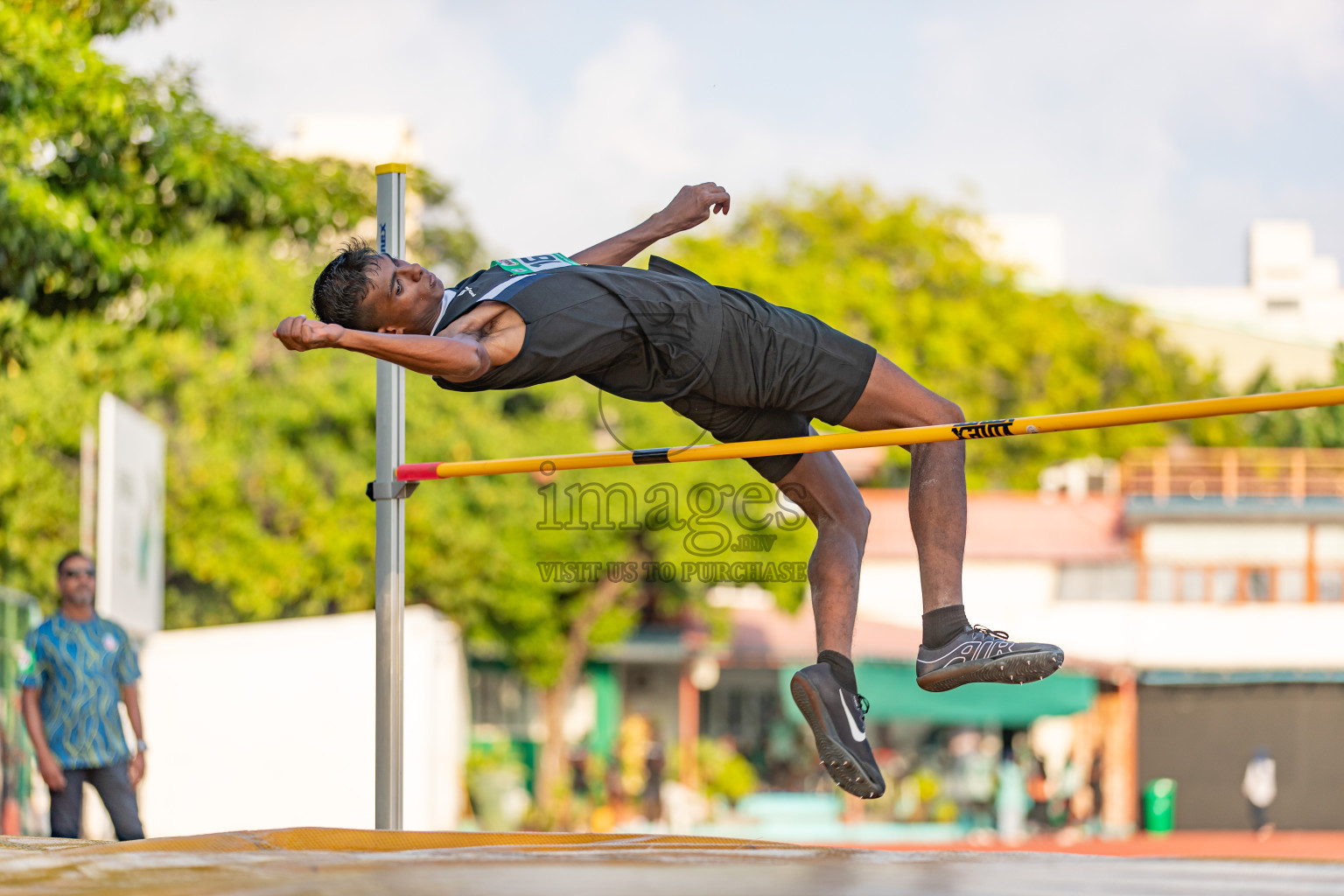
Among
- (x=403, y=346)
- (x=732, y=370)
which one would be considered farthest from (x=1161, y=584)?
(x=403, y=346)

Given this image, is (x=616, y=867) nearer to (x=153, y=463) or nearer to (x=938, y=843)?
(x=153, y=463)

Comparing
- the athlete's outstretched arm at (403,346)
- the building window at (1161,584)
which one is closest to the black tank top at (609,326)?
the athlete's outstretched arm at (403,346)

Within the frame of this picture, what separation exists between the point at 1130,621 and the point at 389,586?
73.1 ft

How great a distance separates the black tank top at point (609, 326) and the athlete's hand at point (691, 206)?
332 mm

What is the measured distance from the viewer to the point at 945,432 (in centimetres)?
355

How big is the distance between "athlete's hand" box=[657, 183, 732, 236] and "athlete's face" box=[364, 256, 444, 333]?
71 centimetres

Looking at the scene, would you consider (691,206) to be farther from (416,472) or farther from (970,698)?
(970,698)

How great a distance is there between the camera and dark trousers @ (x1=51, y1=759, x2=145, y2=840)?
5.39 meters

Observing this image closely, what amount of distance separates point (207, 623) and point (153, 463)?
9.37 metres

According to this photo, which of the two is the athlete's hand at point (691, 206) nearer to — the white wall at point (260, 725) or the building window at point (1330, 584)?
the white wall at point (260, 725)

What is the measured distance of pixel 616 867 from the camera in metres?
2.89

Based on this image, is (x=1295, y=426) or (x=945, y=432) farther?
(x=1295, y=426)

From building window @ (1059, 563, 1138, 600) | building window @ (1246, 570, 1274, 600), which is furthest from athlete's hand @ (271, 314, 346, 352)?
building window @ (1246, 570, 1274, 600)

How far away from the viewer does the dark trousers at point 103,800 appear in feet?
17.7
